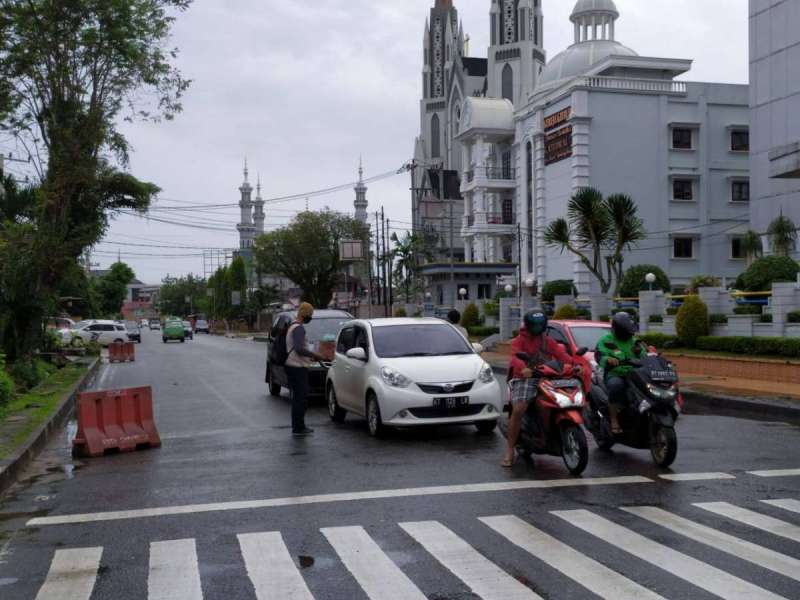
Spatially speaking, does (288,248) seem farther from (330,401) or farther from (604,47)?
(330,401)

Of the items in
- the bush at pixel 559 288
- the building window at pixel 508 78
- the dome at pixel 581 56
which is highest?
the building window at pixel 508 78

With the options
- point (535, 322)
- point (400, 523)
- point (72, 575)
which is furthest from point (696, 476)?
point (72, 575)

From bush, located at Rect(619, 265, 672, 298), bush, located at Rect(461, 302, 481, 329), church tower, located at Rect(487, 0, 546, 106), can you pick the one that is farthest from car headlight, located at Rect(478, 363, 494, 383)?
church tower, located at Rect(487, 0, 546, 106)

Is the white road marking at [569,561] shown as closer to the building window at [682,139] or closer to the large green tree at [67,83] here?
the large green tree at [67,83]

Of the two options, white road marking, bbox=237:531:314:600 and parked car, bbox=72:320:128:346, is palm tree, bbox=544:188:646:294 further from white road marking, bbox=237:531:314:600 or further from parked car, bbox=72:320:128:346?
parked car, bbox=72:320:128:346

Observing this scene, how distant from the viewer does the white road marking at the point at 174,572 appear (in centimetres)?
576

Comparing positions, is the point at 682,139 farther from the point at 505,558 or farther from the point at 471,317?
the point at 505,558

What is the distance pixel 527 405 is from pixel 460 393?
8.27 ft

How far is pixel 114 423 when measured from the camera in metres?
12.4

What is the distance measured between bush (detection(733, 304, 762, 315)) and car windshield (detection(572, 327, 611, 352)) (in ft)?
32.4

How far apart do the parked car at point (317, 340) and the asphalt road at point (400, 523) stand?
17.0ft

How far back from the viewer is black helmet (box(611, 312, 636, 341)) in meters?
9.89

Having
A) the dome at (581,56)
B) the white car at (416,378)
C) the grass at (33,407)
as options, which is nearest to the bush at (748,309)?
the white car at (416,378)

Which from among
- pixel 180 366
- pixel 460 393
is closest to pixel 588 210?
pixel 180 366
